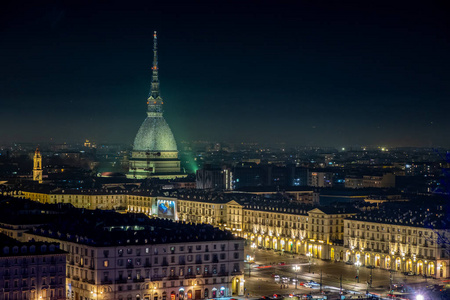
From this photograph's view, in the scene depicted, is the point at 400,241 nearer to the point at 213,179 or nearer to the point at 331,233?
the point at 331,233

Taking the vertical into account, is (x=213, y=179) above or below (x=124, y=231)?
above

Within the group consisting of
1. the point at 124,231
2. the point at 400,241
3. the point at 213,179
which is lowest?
the point at 400,241

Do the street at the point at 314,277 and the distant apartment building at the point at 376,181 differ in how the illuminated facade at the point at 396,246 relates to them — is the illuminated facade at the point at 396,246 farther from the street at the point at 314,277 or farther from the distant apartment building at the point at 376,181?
the distant apartment building at the point at 376,181

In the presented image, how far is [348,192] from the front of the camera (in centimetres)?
15512

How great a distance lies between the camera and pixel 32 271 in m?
78.9

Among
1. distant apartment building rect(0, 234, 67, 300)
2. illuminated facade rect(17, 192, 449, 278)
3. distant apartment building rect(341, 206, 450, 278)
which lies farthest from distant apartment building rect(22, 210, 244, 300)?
illuminated facade rect(17, 192, 449, 278)

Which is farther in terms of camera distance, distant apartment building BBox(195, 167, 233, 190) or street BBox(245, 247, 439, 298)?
distant apartment building BBox(195, 167, 233, 190)

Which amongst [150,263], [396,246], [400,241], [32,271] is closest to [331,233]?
[396,246]

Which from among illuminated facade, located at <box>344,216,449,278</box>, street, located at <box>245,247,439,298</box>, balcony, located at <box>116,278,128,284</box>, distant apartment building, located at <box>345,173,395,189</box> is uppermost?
distant apartment building, located at <box>345,173,395,189</box>

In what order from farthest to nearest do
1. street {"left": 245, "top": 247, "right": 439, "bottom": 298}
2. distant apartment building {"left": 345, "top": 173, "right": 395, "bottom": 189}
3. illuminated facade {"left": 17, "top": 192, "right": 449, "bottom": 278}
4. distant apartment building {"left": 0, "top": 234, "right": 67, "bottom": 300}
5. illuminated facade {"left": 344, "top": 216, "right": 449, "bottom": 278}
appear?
→ distant apartment building {"left": 345, "top": 173, "right": 395, "bottom": 189}
illuminated facade {"left": 17, "top": 192, "right": 449, "bottom": 278}
illuminated facade {"left": 344, "top": 216, "right": 449, "bottom": 278}
street {"left": 245, "top": 247, "right": 439, "bottom": 298}
distant apartment building {"left": 0, "top": 234, "right": 67, "bottom": 300}

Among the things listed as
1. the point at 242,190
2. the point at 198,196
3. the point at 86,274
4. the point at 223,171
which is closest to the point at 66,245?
the point at 86,274

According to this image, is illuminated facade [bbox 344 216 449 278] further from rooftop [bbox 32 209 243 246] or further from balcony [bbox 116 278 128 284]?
balcony [bbox 116 278 128 284]

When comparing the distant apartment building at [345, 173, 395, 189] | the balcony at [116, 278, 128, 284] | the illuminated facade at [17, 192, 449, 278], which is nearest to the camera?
the balcony at [116, 278, 128, 284]

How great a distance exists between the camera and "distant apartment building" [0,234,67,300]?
77688 millimetres
